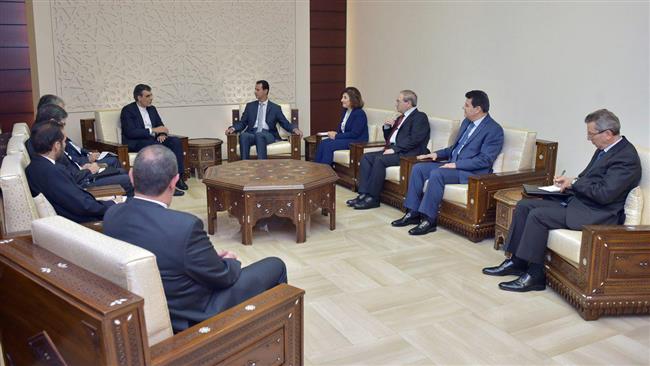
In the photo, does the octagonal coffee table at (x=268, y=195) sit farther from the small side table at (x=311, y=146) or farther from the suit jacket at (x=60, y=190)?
the small side table at (x=311, y=146)

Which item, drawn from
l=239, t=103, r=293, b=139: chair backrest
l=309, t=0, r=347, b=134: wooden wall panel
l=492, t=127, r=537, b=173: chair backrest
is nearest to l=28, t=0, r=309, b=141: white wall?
l=309, t=0, r=347, b=134: wooden wall panel

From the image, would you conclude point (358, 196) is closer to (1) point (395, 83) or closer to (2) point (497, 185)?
(2) point (497, 185)

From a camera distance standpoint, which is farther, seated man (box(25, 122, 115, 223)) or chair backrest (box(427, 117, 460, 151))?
chair backrest (box(427, 117, 460, 151))

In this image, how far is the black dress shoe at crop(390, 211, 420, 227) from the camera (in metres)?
5.01

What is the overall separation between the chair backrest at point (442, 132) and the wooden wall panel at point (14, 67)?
5.04m

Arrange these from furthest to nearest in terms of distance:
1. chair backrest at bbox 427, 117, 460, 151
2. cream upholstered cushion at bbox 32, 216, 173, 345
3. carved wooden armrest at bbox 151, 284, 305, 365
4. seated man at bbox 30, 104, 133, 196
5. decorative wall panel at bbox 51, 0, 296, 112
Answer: decorative wall panel at bbox 51, 0, 296, 112 → chair backrest at bbox 427, 117, 460, 151 → seated man at bbox 30, 104, 133, 196 → carved wooden armrest at bbox 151, 284, 305, 365 → cream upholstered cushion at bbox 32, 216, 173, 345

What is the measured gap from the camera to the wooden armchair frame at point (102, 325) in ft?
4.96

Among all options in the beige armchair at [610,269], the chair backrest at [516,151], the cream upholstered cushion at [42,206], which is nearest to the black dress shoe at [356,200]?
the chair backrest at [516,151]

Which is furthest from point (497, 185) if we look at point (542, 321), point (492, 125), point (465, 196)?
point (542, 321)

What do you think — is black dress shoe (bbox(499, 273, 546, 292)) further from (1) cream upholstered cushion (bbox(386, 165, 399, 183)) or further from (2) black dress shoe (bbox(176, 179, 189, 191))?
(2) black dress shoe (bbox(176, 179, 189, 191))

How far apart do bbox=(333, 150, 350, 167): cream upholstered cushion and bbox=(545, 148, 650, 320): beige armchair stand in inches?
126

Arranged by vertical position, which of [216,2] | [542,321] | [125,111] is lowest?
[542,321]

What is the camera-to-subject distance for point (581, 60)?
17.3ft

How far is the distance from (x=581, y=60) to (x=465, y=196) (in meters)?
1.88
